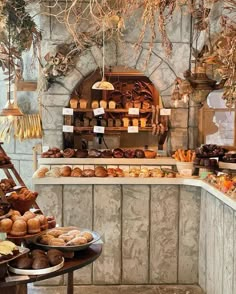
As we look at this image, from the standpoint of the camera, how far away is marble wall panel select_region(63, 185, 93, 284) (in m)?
4.88

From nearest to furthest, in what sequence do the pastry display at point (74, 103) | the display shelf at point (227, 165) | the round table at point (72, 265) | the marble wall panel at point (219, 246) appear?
the round table at point (72, 265) < the marble wall panel at point (219, 246) < the display shelf at point (227, 165) < the pastry display at point (74, 103)

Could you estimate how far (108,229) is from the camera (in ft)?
16.1

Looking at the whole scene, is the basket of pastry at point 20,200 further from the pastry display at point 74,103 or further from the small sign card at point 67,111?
the pastry display at point 74,103

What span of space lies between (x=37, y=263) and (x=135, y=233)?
2644 mm

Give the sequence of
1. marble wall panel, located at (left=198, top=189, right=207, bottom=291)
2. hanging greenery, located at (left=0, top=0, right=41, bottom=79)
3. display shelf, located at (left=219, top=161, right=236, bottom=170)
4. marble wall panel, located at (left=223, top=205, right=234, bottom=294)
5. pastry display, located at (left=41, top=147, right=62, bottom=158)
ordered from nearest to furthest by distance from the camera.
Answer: marble wall panel, located at (left=223, top=205, right=234, bottom=294)
hanging greenery, located at (left=0, top=0, right=41, bottom=79)
marble wall panel, located at (left=198, top=189, right=207, bottom=291)
display shelf, located at (left=219, top=161, right=236, bottom=170)
pastry display, located at (left=41, top=147, right=62, bottom=158)

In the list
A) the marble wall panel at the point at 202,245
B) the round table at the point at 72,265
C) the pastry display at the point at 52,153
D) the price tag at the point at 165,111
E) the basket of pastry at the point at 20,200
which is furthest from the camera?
the price tag at the point at 165,111

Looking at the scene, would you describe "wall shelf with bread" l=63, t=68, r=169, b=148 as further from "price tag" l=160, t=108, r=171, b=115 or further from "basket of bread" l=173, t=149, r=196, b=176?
"basket of bread" l=173, t=149, r=196, b=176

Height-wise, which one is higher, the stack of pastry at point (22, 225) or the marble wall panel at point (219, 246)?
the stack of pastry at point (22, 225)

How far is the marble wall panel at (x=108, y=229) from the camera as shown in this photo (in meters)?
4.88

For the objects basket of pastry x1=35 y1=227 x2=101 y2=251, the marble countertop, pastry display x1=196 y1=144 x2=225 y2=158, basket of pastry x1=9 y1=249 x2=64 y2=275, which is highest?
pastry display x1=196 y1=144 x2=225 y2=158

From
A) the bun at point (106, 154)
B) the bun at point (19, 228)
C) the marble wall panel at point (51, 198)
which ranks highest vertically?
the bun at point (106, 154)

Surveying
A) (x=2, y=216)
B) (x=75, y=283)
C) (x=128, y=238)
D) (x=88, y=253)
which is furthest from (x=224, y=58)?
(x=75, y=283)

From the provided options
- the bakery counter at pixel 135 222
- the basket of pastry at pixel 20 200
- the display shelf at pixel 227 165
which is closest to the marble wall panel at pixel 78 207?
the bakery counter at pixel 135 222

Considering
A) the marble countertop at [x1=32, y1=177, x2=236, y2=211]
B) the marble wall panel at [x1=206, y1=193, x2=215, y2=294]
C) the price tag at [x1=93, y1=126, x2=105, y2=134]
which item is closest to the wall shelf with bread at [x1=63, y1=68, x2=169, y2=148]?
the price tag at [x1=93, y1=126, x2=105, y2=134]
